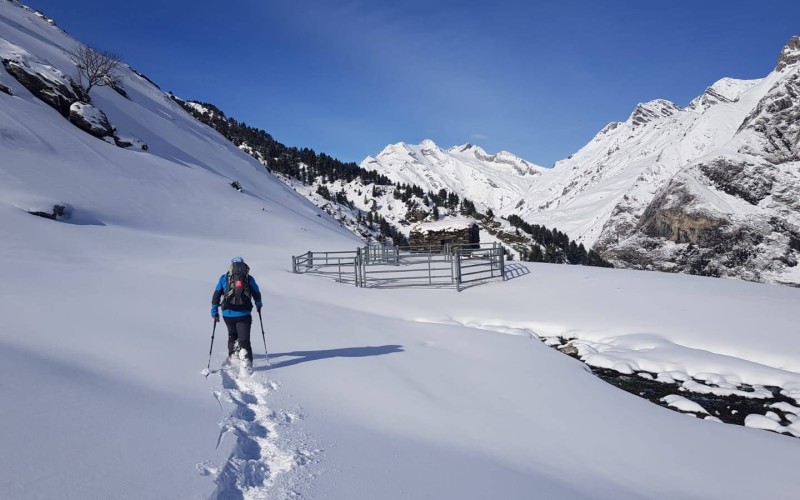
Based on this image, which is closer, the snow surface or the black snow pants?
the snow surface

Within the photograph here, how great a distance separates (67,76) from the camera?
35094 mm

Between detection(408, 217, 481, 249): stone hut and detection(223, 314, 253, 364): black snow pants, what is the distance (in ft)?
76.7

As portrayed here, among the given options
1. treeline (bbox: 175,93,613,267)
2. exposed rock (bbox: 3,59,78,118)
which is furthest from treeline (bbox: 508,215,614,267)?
exposed rock (bbox: 3,59,78,118)

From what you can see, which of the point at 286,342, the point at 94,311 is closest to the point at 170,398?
the point at 286,342

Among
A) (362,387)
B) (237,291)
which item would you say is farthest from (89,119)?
(362,387)

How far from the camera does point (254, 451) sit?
3855 mm

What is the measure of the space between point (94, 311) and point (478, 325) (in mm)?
9226

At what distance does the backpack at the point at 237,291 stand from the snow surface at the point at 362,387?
0.87 metres

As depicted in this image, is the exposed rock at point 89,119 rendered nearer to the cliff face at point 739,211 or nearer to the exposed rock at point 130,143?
the exposed rock at point 130,143

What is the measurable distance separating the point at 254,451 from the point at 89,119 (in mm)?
36692

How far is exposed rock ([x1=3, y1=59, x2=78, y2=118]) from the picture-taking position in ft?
98.9

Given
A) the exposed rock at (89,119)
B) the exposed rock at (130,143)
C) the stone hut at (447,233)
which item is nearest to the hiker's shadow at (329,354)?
the stone hut at (447,233)

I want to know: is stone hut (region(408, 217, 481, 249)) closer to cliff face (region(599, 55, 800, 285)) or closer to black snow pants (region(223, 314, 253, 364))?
black snow pants (region(223, 314, 253, 364))

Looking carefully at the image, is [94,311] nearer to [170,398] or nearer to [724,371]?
[170,398]
